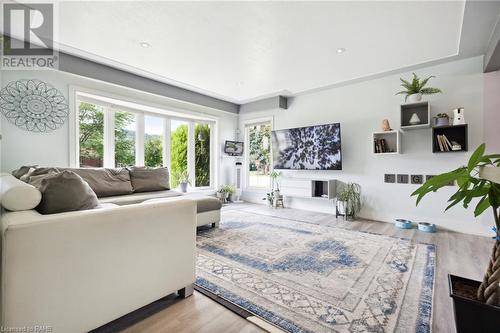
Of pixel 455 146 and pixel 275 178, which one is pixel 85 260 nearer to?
pixel 455 146

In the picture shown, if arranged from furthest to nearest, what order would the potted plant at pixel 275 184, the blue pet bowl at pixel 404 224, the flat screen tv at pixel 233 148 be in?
1. the flat screen tv at pixel 233 148
2. the potted plant at pixel 275 184
3. the blue pet bowl at pixel 404 224

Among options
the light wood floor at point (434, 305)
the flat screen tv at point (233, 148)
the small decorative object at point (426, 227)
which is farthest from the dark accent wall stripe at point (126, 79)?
the small decorative object at point (426, 227)

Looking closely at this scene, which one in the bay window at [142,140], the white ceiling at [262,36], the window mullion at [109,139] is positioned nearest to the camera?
the white ceiling at [262,36]

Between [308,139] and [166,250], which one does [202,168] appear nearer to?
[308,139]

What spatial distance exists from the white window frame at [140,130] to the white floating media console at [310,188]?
6.31ft

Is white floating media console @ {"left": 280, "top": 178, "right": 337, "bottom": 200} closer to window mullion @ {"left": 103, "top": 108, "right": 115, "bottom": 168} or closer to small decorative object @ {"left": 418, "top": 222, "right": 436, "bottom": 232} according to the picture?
small decorative object @ {"left": 418, "top": 222, "right": 436, "bottom": 232}

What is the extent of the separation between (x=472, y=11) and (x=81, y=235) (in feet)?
12.2

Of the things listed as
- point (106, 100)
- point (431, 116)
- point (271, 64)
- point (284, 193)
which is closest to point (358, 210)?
point (284, 193)

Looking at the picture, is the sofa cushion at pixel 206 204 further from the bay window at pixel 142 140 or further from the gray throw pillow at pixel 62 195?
the bay window at pixel 142 140

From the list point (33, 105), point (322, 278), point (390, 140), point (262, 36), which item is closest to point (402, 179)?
point (390, 140)

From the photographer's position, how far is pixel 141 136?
4.55 m

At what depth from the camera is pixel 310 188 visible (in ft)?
14.9

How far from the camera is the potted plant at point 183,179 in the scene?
16.1 feet

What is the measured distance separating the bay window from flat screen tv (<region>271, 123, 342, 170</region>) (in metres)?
1.82
